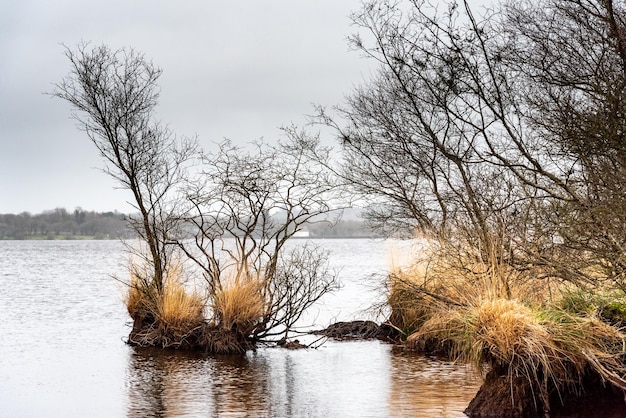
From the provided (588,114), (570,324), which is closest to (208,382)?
(570,324)

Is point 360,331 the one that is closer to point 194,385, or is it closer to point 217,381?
point 217,381

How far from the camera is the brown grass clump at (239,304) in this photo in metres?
16.3

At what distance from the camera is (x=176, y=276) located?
1689 cm

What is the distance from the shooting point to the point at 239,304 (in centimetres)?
1630

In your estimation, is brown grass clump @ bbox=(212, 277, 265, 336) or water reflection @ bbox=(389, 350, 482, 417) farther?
brown grass clump @ bbox=(212, 277, 265, 336)

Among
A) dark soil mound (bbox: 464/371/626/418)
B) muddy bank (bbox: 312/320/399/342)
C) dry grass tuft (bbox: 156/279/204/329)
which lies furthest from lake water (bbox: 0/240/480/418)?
dark soil mound (bbox: 464/371/626/418)

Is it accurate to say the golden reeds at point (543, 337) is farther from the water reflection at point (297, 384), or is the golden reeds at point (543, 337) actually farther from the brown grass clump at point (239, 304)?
the brown grass clump at point (239, 304)

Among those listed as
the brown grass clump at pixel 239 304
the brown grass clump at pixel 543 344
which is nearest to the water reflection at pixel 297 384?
the brown grass clump at pixel 239 304

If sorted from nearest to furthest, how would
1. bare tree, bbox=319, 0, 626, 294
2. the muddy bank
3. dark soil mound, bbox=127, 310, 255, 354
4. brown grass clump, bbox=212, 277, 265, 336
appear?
bare tree, bbox=319, 0, 626, 294 → brown grass clump, bbox=212, 277, 265, 336 → dark soil mound, bbox=127, 310, 255, 354 → the muddy bank

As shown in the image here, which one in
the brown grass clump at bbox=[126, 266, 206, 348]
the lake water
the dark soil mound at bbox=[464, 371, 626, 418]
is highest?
the brown grass clump at bbox=[126, 266, 206, 348]

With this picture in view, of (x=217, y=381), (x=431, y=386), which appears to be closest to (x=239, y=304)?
(x=217, y=381)

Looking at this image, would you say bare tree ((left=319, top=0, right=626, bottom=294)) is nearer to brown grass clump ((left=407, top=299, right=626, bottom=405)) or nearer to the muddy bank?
brown grass clump ((left=407, top=299, right=626, bottom=405))

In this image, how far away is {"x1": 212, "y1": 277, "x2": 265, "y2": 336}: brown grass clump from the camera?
1630 cm

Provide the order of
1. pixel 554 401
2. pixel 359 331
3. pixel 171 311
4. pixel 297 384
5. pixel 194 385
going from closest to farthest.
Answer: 1. pixel 554 401
2. pixel 194 385
3. pixel 297 384
4. pixel 171 311
5. pixel 359 331
